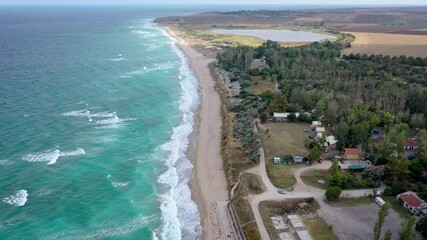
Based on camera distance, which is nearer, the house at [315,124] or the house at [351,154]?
the house at [351,154]

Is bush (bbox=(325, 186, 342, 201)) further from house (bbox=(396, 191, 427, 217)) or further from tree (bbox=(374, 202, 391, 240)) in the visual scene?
tree (bbox=(374, 202, 391, 240))

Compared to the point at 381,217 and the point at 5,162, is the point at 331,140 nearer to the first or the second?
the point at 381,217

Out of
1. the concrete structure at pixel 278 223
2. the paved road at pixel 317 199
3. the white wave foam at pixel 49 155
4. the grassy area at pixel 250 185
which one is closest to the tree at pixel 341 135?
the paved road at pixel 317 199

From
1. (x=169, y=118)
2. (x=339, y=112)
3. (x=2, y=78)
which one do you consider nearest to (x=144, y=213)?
(x=169, y=118)

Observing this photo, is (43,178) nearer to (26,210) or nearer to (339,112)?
(26,210)

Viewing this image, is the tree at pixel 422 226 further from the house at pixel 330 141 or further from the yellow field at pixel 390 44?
the yellow field at pixel 390 44

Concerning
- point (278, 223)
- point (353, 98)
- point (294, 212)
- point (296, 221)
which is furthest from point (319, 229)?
point (353, 98)

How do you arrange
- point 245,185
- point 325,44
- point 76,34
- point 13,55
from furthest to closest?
1. point 76,34
2. point 325,44
3. point 13,55
4. point 245,185
